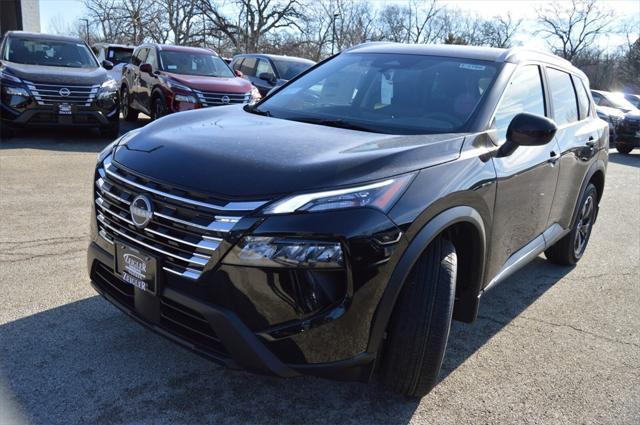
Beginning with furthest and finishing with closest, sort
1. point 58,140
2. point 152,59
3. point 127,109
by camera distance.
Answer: point 127,109 → point 152,59 → point 58,140

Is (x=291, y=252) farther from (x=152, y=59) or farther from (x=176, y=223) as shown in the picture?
(x=152, y=59)

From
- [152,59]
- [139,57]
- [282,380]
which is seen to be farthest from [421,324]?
[139,57]

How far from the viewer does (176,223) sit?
229 cm

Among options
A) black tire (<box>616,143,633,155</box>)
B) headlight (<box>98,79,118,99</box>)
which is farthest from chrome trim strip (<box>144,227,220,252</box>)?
black tire (<box>616,143,633,155</box>)

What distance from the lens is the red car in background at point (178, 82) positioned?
1009cm

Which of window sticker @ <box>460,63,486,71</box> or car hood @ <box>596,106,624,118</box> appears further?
car hood @ <box>596,106,624,118</box>

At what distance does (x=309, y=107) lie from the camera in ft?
11.6

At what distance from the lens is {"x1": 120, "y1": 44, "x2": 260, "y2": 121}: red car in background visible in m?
10.1

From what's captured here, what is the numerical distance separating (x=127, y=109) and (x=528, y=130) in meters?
11.1

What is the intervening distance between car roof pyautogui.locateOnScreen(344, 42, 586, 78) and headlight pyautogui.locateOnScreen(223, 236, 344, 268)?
201cm

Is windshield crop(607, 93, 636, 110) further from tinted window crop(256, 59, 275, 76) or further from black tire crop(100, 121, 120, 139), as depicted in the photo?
black tire crop(100, 121, 120, 139)

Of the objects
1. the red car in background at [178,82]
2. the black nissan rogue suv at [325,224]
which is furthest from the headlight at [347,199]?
the red car in background at [178,82]

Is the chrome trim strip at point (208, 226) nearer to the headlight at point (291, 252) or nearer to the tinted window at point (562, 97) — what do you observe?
the headlight at point (291, 252)

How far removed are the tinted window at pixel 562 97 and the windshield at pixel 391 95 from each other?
Answer: 0.93 metres
